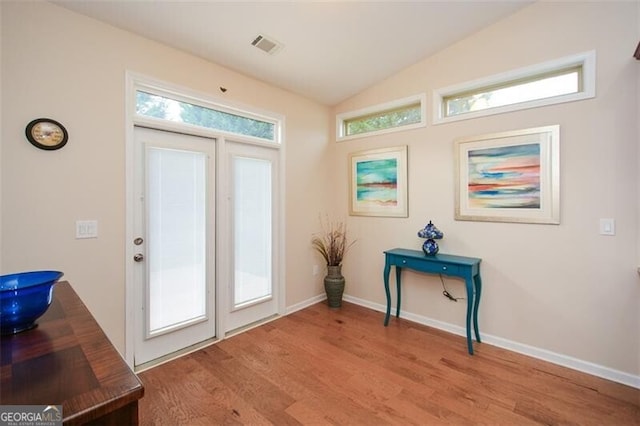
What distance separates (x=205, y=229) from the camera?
9.27 ft

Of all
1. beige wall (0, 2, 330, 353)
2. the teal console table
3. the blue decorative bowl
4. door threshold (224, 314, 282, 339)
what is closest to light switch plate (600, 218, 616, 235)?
the teal console table

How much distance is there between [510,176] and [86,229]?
11.8ft

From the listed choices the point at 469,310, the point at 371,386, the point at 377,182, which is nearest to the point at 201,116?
the point at 377,182

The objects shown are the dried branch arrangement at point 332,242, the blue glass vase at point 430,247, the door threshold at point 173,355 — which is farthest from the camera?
the dried branch arrangement at point 332,242

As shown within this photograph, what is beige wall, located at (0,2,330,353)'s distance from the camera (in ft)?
6.12

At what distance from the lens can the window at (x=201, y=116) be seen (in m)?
2.45

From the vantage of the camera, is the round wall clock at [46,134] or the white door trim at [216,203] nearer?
the round wall clock at [46,134]

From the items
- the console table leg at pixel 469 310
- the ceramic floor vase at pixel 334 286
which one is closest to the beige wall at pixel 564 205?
the console table leg at pixel 469 310

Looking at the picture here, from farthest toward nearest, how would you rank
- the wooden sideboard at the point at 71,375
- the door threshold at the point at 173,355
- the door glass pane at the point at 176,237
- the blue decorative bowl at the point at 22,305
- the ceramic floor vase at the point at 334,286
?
1. the ceramic floor vase at the point at 334,286
2. the door glass pane at the point at 176,237
3. the door threshold at the point at 173,355
4. the blue decorative bowl at the point at 22,305
5. the wooden sideboard at the point at 71,375

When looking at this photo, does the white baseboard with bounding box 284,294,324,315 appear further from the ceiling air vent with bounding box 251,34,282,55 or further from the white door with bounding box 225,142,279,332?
the ceiling air vent with bounding box 251,34,282,55

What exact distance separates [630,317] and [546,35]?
2.40 metres

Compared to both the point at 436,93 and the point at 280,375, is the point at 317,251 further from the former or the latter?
the point at 436,93

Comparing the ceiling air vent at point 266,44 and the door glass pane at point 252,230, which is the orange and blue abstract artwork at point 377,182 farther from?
the ceiling air vent at point 266,44

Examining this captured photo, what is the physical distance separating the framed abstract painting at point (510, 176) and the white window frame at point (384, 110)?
568mm
